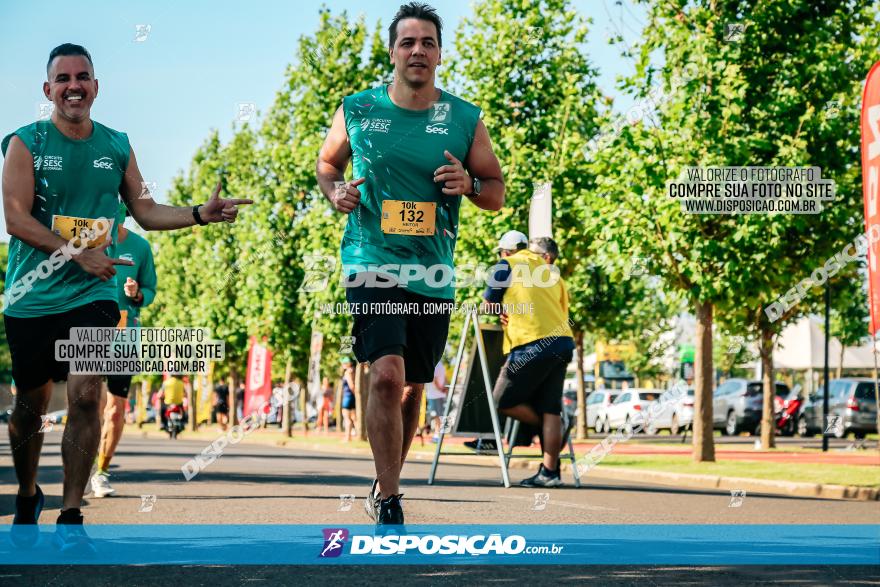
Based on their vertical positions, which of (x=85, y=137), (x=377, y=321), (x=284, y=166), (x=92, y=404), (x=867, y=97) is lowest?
(x=92, y=404)

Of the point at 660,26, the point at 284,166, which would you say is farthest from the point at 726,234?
the point at 284,166

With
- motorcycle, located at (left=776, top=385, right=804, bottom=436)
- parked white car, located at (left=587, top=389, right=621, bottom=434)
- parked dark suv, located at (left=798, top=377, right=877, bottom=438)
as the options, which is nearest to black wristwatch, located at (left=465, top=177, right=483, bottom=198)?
parked dark suv, located at (left=798, top=377, right=877, bottom=438)

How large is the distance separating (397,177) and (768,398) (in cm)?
2405

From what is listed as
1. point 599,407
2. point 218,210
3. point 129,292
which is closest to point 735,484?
point 129,292

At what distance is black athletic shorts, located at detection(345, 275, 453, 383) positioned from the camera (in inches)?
220

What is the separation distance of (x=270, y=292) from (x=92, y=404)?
32325 mm

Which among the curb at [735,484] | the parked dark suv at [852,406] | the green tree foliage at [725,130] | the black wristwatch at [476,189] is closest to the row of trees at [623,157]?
the green tree foliage at [725,130]

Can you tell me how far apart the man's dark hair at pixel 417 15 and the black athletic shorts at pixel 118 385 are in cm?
476

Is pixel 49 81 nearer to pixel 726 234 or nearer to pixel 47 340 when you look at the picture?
pixel 47 340

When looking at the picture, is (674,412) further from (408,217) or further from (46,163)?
(46,163)

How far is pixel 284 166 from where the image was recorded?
31.5m

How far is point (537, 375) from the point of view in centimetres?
1183

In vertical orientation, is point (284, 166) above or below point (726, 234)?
above

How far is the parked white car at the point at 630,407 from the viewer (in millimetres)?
44156
